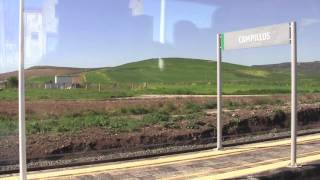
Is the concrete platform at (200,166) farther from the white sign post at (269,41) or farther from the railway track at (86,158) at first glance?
the white sign post at (269,41)

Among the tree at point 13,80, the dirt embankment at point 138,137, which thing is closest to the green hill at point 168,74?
the tree at point 13,80

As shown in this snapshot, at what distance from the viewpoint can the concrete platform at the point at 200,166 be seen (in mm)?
8539

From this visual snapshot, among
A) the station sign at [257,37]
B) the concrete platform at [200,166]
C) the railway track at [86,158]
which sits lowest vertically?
the railway track at [86,158]

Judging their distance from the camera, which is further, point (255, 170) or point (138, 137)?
point (138, 137)

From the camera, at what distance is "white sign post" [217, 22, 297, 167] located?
357 inches

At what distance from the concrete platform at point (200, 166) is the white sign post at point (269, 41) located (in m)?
0.71

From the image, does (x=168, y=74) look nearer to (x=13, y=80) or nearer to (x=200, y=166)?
(x=13, y=80)

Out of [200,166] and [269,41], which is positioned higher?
[269,41]

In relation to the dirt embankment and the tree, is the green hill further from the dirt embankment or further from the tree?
the dirt embankment

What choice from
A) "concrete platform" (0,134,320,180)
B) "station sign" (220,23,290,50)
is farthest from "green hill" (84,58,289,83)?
"station sign" (220,23,290,50)

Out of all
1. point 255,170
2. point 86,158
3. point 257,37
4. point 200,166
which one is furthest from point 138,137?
point 255,170

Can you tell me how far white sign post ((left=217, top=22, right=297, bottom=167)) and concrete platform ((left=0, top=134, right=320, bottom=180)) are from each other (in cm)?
71

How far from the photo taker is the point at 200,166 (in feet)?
31.0

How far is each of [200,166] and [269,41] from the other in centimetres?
245
